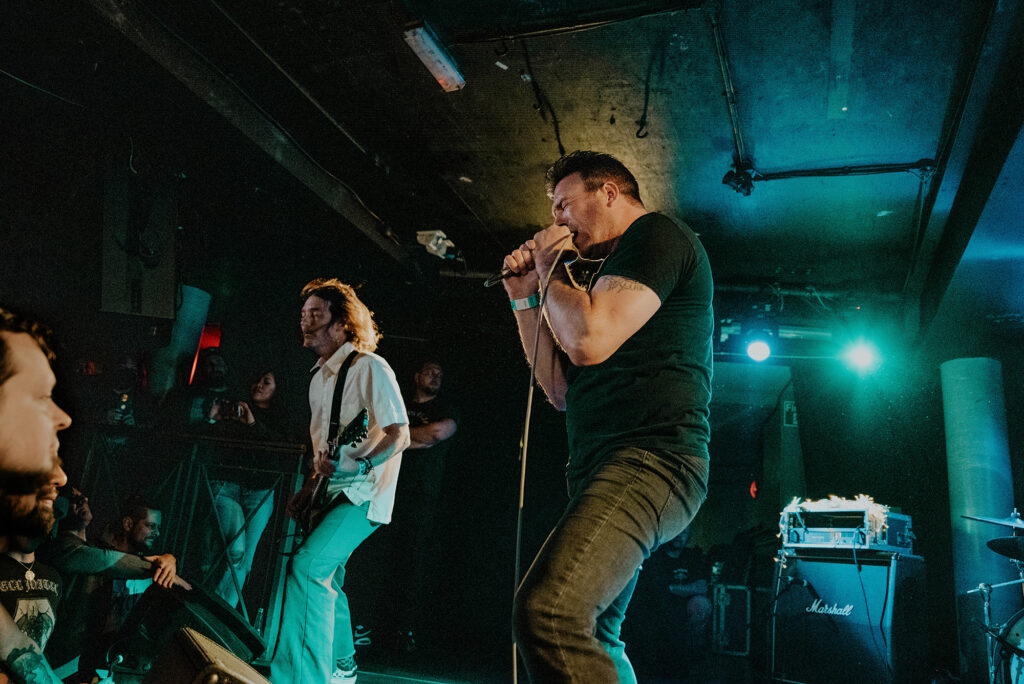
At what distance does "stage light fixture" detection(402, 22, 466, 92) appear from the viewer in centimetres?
373

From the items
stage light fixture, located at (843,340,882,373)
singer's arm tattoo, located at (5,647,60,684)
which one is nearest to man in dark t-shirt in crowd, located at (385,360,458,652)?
singer's arm tattoo, located at (5,647,60,684)

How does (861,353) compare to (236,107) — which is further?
(861,353)

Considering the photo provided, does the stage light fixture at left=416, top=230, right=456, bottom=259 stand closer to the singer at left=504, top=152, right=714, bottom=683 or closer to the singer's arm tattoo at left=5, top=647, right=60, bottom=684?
the singer at left=504, top=152, right=714, bottom=683

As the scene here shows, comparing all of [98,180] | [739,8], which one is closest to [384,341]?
[98,180]

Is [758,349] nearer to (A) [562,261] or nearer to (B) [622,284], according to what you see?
(A) [562,261]

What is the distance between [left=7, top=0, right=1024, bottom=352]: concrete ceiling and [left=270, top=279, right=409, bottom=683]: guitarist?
154 cm

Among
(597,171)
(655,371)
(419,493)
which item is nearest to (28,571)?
(655,371)

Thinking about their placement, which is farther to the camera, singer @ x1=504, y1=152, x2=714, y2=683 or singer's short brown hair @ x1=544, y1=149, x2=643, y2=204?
singer's short brown hair @ x1=544, y1=149, x2=643, y2=204

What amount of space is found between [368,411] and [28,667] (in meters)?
1.76

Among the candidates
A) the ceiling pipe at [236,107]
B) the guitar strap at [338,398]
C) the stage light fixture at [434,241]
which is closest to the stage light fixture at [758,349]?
the stage light fixture at [434,241]

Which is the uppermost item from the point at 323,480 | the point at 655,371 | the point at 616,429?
the point at 655,371

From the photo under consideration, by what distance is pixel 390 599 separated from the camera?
19.5 ft

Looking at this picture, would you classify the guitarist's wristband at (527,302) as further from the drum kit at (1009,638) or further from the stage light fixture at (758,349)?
the stage light fixture at (758,349)

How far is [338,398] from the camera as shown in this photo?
357 cm
